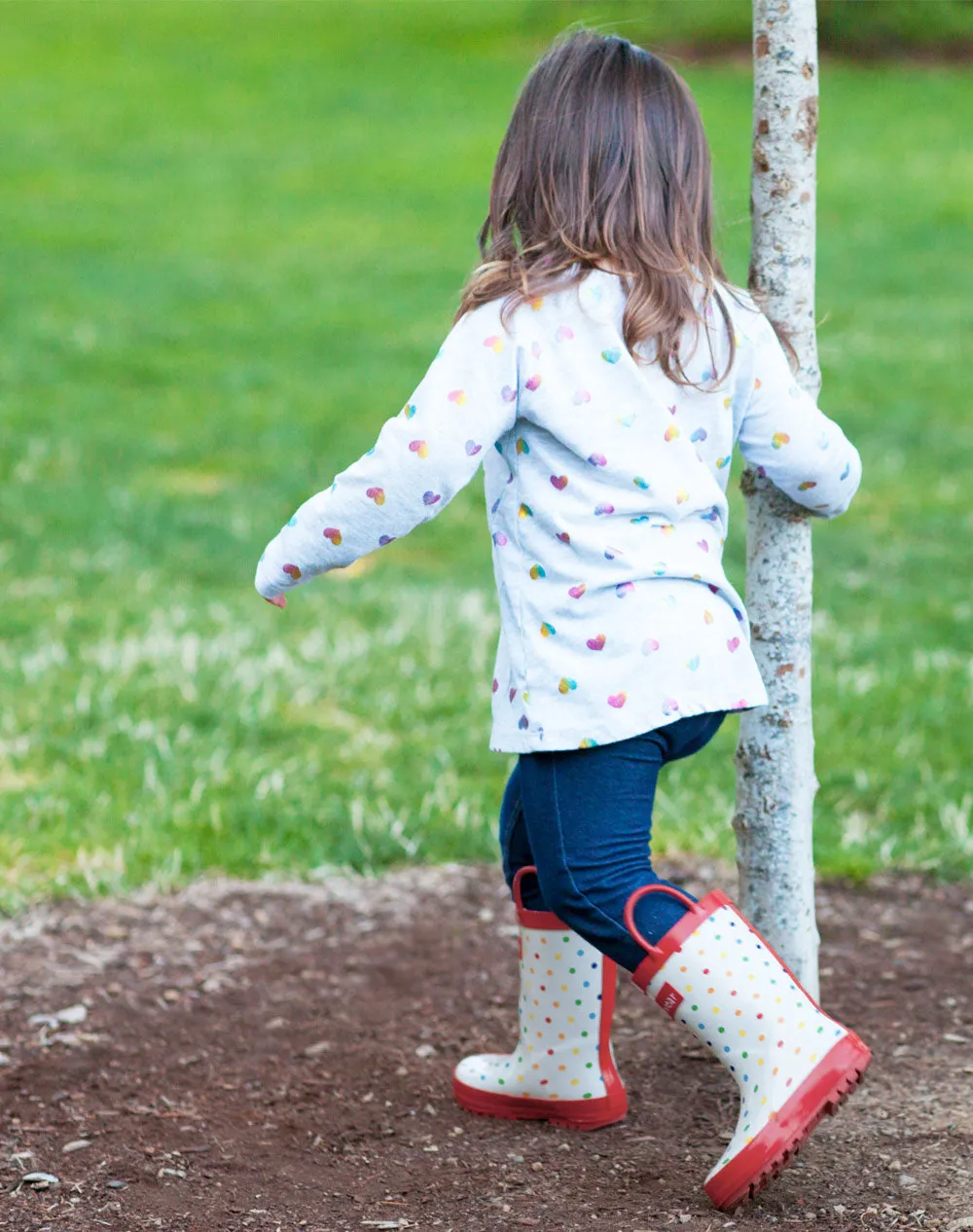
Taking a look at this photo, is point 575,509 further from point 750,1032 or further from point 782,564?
point 750,1032

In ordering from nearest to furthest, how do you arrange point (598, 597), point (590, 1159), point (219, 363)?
point (598, 597) < point (590, 1159) < point (219, 363)

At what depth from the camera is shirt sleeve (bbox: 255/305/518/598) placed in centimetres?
238

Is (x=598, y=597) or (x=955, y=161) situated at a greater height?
(x=955, y=161)

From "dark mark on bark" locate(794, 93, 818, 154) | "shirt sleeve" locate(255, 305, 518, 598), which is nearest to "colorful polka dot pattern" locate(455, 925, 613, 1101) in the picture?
"shirt sleeve" locate(255, 305, 518, 598)

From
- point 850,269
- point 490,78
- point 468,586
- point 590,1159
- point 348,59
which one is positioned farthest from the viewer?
point 348,59

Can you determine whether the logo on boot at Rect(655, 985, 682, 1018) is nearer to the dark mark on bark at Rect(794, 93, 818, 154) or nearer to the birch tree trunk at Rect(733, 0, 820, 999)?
the birch tree trunk at Rect(733, 0, 820, 999)

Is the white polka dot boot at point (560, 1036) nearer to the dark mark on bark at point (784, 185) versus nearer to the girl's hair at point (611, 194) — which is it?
the girl's hair at point (611, 194)

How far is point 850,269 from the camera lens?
42.6ft

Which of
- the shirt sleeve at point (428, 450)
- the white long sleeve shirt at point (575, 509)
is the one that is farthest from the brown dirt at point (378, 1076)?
the shirt sleeve at point (428, 450)

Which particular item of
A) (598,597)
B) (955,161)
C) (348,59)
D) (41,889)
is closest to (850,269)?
(955,161)

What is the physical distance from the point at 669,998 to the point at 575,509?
0.73m

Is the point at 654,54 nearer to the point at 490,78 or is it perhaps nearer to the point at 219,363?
the point at 219,363

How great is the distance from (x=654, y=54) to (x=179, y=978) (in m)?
2.09

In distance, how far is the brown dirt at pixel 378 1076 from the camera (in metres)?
2.55
